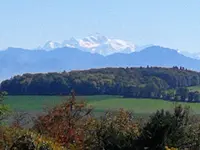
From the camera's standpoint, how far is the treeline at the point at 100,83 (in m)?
122

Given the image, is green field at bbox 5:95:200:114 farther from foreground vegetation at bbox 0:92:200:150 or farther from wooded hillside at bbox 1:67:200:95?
foreground vegetation at bbox 0:92:200:150

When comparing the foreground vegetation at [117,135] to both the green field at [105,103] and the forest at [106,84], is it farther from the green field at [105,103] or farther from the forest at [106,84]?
the forest at [106,84]

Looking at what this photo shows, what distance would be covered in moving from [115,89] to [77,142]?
97948 millimetres

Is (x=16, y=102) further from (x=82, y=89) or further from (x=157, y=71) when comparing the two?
(x=157, y=71)

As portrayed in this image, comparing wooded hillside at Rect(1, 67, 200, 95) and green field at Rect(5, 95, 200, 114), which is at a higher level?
wooded hillside at Rect(1, 67, 200, 95)

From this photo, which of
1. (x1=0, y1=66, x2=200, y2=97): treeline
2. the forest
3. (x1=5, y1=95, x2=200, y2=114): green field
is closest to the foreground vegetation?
(x1=5, y1=95, x2=200, y2=114): green field

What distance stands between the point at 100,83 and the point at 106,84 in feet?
4.99

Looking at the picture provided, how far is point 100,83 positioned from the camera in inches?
4953

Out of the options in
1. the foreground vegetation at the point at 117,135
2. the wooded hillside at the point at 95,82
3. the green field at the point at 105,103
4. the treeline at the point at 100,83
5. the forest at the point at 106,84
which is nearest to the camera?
the foreground vegetation at the point at 117,135

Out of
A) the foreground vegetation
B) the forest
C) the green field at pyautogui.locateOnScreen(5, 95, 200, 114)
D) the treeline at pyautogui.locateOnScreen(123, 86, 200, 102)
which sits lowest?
the foreground vegetation

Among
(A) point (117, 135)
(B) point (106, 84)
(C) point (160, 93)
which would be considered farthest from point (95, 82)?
(A) point (117, 135)

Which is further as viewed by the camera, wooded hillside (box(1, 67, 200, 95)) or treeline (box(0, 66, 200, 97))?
wooded hillside (box(1, 67, 200, 95))

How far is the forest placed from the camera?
118375mm

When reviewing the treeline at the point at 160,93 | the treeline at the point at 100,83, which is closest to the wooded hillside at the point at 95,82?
the treeline at the point at 100,83
